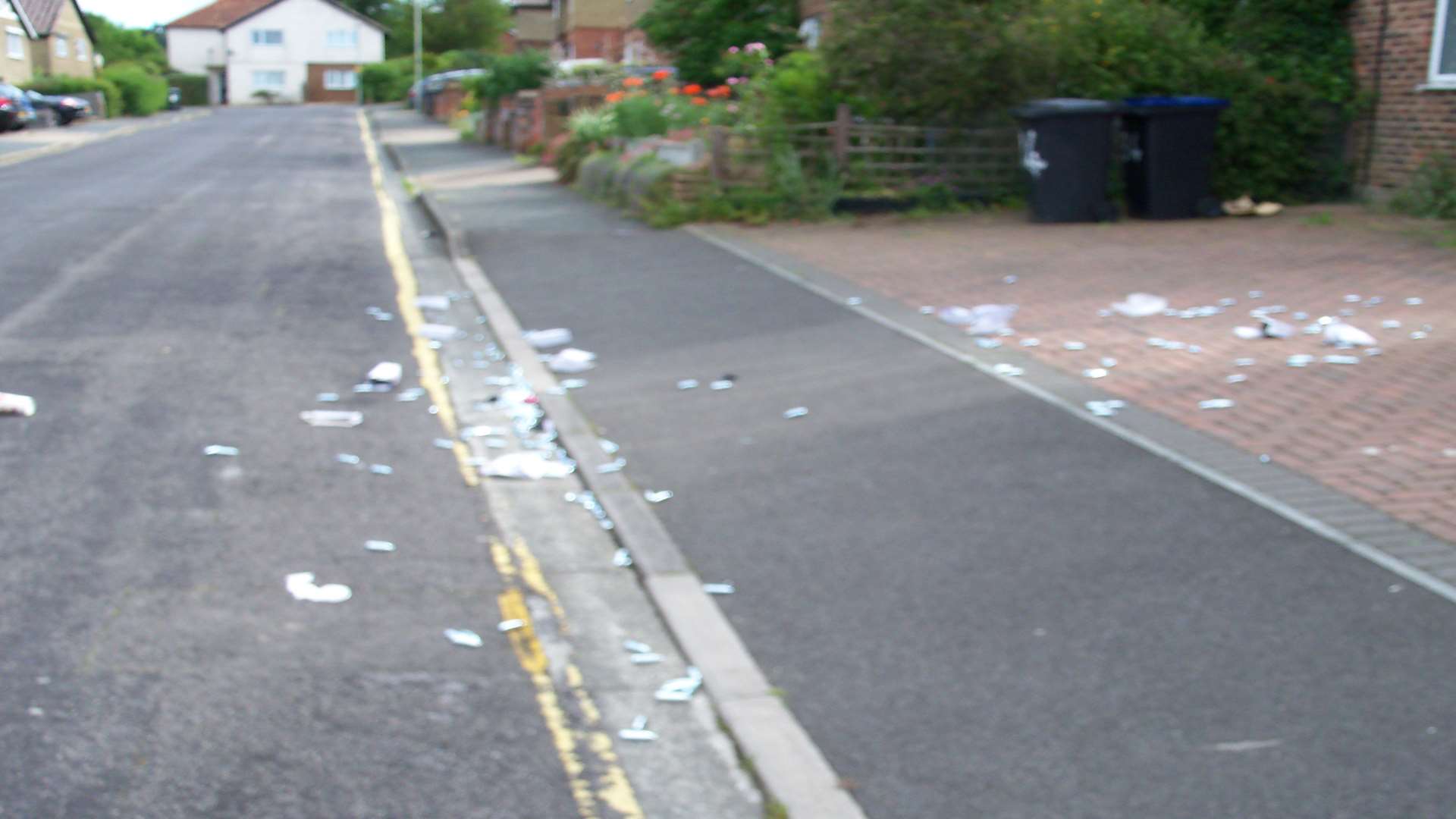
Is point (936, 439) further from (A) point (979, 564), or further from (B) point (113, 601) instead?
(B) point (113, 601)

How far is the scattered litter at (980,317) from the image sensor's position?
974cm

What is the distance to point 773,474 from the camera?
261 inches

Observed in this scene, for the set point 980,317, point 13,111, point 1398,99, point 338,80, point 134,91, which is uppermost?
point 338,80

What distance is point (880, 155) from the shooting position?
56.6 ft

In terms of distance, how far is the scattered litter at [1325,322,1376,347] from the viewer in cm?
889

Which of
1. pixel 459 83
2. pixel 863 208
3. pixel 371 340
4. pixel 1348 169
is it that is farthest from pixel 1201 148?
pixel 459 83

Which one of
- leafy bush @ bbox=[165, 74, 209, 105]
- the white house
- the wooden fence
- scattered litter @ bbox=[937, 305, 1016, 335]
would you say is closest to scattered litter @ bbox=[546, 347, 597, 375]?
scattered litter @ bbox=[937, 305, 1016, 335]

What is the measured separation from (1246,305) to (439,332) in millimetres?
5845

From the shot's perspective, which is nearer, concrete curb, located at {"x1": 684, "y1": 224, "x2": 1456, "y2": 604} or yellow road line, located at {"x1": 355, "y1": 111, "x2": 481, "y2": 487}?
concrete curb, located at {"x1": 684, "y1": 224, "x2": 1456, "y2": 604}

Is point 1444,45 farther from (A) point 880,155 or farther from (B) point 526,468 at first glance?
(B) point 526,468

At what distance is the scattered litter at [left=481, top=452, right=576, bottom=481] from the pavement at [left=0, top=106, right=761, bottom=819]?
211 millimetres

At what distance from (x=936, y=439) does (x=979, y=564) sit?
177 cm

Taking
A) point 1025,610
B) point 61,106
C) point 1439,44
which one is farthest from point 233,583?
point 61,106

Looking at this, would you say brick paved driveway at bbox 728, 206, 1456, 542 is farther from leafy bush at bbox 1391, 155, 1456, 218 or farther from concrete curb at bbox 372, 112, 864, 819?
concrete curb at bbox 372, 112, 864, 819
